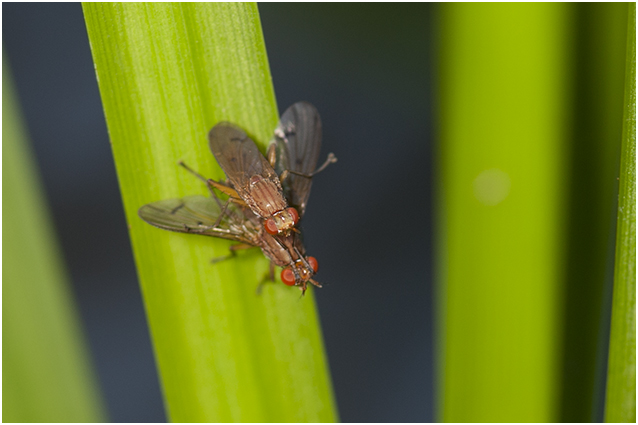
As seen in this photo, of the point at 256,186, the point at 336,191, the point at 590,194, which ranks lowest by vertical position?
the point at 336,191

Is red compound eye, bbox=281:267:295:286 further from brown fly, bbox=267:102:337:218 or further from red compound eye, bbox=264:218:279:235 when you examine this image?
brown fly, bbox=267:102:337:218

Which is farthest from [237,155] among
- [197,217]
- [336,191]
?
[336,191]

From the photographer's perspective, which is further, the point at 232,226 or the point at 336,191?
the point at 336,191

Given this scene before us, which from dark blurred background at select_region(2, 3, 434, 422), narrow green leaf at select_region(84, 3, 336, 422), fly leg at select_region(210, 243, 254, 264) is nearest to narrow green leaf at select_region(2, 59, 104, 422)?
narrow green leaf at select_region(84, 3, 336, 422)

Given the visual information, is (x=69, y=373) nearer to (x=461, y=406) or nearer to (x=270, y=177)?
(x=270, y=177)

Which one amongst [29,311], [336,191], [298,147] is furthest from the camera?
[336,191]

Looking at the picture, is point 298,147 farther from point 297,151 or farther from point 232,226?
point 232,226
